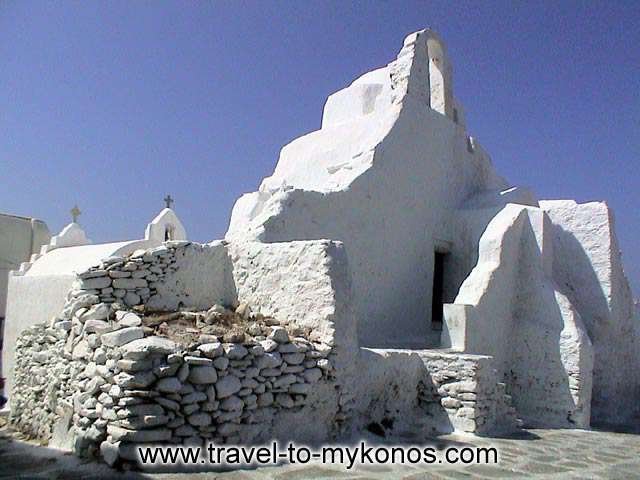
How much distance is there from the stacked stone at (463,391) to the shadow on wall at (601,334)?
3828 millimetres

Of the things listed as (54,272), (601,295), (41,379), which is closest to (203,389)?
(41,379)

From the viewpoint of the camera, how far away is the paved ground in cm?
426

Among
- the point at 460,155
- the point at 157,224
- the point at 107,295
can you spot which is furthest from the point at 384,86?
the point at 107,295

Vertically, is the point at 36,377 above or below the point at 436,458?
above

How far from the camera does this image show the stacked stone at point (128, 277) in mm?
5801

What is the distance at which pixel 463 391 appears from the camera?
6.79m

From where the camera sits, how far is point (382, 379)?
6352 mm

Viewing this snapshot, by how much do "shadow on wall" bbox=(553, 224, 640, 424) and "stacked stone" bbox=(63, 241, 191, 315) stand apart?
23.4 ft

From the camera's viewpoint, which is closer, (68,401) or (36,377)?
(68,401)

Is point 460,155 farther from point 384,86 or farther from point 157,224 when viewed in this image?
point 157,224

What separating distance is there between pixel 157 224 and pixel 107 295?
25.5 ft

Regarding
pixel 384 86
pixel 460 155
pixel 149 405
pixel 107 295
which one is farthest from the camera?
pixel 384 86

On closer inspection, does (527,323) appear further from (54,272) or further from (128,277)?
(54,272)

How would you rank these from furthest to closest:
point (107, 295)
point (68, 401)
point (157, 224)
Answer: point (157, 224)
point (107, 295)
point (68, 401)
